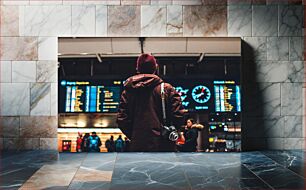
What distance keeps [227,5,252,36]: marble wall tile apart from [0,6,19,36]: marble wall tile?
11.5ft

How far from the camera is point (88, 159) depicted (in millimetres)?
5555

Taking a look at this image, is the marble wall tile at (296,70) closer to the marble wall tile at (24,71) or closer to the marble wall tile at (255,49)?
the marble wall tile at (255,49)

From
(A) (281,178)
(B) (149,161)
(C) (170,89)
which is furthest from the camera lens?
(C) (170,89)

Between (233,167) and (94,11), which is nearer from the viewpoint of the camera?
(233,167)

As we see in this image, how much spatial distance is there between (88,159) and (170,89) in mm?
1691

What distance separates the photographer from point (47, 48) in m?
6.27

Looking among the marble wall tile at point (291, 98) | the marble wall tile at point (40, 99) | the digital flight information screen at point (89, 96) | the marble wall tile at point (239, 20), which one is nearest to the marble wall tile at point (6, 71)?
the marble wall tile at point (40, 99)

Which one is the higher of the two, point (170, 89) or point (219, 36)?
point (219, 36)

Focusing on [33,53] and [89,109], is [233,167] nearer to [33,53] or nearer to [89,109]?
[89,109]

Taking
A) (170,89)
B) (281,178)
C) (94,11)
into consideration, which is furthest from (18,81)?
(281,178)

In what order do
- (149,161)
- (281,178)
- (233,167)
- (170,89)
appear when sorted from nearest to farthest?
1. (281,178)
2. (233,167)
3. (149,161)
4. (170,89)

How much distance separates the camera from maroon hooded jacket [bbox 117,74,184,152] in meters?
5.98

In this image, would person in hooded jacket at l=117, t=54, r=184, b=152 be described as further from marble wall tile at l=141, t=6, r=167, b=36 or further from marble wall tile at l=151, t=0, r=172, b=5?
marble wall tile at l=151, t=0, r=172, b=5

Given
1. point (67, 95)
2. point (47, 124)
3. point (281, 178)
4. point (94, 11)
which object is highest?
point (94, 11)
